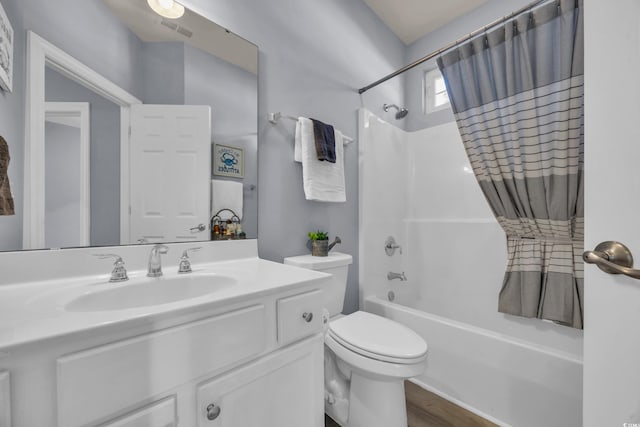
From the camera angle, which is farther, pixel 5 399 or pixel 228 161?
pixel 228 161

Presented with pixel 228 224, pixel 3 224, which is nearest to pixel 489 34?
pixel 228 224

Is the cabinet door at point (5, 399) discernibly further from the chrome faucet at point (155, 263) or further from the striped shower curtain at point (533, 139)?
the striped shower curtain at point (533, 139)

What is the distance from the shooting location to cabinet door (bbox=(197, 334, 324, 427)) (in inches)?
26.6

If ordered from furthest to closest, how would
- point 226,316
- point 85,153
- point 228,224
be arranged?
point 228,224, point 85,153, point 226,316

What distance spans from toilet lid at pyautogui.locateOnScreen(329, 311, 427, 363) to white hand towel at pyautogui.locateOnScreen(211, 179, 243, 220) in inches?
28.7

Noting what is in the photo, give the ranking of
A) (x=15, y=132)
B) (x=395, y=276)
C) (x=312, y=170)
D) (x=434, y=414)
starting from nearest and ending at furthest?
(x=15, y=132) < (x=434, y=414) < (x=312, y=170) < (x=395, y=276)

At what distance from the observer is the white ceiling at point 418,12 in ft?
6.56

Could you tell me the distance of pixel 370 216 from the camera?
1.92 meters

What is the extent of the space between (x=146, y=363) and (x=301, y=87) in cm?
148

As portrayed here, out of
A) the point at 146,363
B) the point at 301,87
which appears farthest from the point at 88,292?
the point at 301,87

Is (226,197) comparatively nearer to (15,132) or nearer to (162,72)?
(162,72)

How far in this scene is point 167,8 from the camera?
110 centimetres

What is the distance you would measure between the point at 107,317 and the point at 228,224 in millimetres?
724
